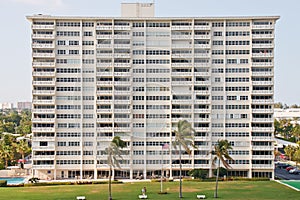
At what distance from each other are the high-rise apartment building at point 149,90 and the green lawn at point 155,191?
40.5 feet

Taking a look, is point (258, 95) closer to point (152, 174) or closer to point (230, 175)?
point (230, 175)

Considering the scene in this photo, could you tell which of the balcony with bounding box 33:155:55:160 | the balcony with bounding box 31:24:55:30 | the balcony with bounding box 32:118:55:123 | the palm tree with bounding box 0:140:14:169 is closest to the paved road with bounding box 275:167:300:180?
the balcony with bounding box 33:155:55:160

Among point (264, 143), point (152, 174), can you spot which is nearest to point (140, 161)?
point (152, 174)

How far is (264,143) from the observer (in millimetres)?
93938

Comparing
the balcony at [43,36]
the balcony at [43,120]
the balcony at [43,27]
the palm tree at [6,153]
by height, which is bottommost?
the palm tree at [6,153]

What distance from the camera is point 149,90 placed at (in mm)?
93938

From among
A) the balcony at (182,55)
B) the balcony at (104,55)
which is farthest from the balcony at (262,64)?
the balcony at (104,55)

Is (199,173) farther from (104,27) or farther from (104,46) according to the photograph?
(104,27)

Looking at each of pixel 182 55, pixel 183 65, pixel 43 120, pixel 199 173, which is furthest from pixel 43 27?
pixel 199 173

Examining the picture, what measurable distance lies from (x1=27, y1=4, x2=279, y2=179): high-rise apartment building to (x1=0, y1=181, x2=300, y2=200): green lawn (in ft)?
40.5

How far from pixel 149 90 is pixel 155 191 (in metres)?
28.4

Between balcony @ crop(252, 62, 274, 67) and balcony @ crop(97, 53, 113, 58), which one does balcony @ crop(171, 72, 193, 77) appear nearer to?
balcony @ crop(252, 62, 274, 67)

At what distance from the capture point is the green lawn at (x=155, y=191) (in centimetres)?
6519

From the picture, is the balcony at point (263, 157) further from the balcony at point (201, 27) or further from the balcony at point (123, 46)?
the balcony at point (123, 46)
